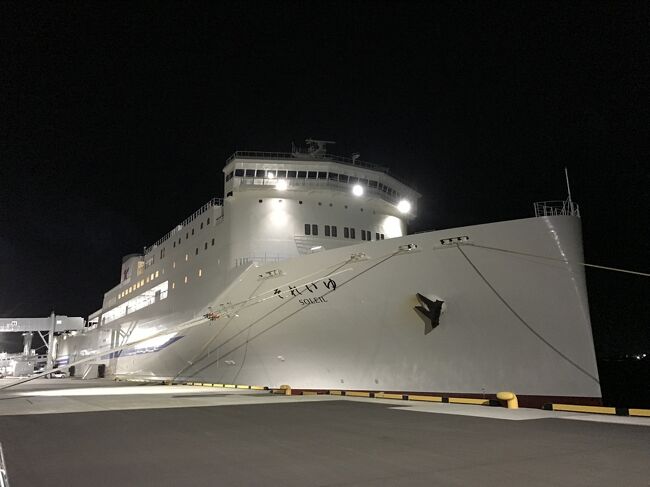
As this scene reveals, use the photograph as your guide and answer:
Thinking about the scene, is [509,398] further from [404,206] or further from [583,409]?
[404,206]

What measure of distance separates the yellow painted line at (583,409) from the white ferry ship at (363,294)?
0.65m

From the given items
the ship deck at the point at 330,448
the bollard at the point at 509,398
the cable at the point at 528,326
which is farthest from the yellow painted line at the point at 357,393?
the cable at the point at 528,326

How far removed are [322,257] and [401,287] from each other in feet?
7.28

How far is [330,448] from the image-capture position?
501cm

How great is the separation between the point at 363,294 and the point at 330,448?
6403mm

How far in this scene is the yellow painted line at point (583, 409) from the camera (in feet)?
25.5

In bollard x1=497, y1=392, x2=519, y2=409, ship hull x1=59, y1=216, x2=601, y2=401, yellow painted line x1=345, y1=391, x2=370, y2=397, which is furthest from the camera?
yellow painted line x1=345, y1=391, x2=370, y2=397

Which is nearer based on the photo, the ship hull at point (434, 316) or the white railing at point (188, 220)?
the ship hull at point (434, 316)

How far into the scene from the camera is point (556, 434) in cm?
570

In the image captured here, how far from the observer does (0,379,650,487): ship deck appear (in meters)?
3.82

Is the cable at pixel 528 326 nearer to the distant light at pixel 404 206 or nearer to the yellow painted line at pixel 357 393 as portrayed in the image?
the yellow painted line at pixel 357 393

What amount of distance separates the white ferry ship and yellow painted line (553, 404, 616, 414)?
0.65m

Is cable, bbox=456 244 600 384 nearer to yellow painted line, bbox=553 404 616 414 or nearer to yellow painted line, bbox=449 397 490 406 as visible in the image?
yellow painted line, bbox=553 404 616 414

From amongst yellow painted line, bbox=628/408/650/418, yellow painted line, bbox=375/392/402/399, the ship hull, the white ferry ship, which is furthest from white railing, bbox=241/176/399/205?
yellow painted line, bbox=628/408/650/418
